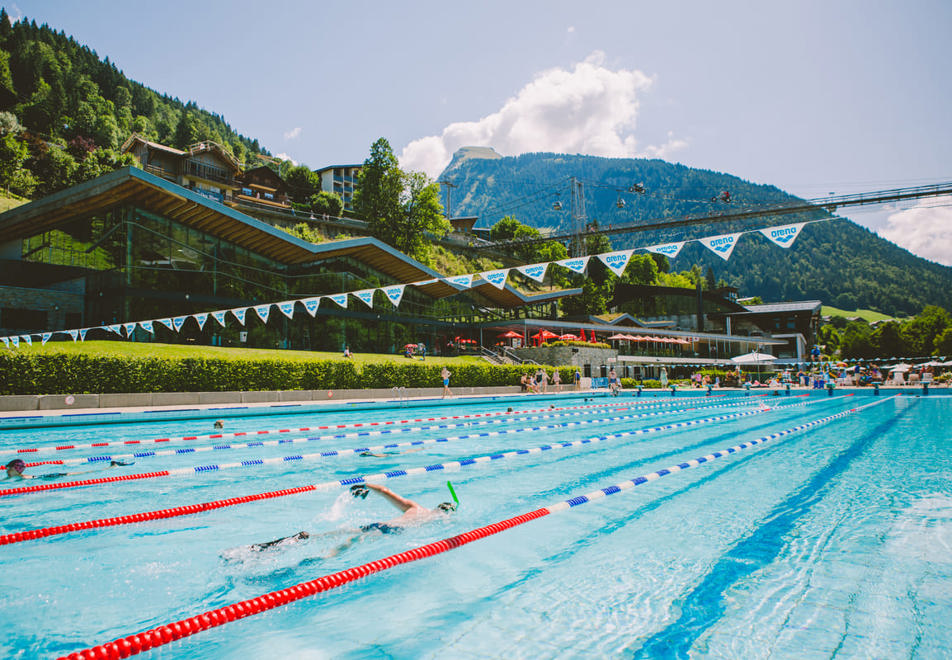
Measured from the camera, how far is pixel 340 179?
104 m

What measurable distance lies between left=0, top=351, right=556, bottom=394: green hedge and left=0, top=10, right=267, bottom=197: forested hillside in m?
41.6

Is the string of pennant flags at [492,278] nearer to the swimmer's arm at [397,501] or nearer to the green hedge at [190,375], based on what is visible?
the green hedge at [190,375]

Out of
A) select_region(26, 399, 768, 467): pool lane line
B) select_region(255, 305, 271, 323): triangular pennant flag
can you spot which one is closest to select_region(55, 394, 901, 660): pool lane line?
select_region(26, 399, 768, 467): pool lane line

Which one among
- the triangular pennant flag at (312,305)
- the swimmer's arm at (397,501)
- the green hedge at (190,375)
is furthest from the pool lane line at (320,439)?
the triangular pennant flag at (312,305)

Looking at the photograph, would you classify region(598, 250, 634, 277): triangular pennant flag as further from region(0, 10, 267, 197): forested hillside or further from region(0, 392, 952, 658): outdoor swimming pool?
region(0, 10, 267, 197): forested hillside

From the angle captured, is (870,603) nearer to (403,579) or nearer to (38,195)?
(403,579)

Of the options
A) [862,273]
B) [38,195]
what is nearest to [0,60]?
[38,195]

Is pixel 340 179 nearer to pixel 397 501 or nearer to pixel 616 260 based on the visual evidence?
pixel 616 260

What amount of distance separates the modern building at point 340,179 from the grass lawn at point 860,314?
427 feet

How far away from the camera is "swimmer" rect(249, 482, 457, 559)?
4305mm

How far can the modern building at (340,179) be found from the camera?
332 ft

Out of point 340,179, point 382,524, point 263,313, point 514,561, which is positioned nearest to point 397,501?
point 382,524

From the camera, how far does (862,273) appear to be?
157m

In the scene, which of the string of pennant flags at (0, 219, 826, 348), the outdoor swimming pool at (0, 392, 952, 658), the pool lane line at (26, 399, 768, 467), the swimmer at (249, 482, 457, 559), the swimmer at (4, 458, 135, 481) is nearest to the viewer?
the outdoor swimming pool at (0, 392, 952, 658)
